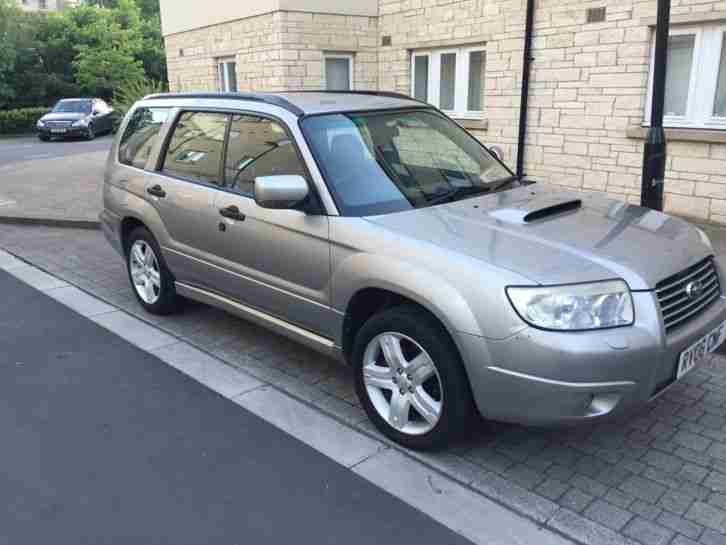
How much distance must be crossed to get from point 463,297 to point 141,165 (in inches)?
133

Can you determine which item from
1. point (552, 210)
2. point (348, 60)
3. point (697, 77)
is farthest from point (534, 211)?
point (348, 60)

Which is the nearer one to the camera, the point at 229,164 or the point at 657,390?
the point at 657,390

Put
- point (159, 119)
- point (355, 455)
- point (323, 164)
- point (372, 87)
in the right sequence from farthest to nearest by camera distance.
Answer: point (372, 87)
point (159, 119)
point (323, 164)
point (355, 455)

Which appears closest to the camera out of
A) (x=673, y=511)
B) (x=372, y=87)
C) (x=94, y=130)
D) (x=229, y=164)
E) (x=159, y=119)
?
(x=673, y=511)

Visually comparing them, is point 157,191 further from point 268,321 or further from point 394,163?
point 394,163

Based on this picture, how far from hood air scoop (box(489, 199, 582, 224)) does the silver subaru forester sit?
14 millimetres

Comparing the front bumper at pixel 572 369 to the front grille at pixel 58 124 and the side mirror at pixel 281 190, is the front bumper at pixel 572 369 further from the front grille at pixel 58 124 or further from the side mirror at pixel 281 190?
the front grille at pixel 58 124

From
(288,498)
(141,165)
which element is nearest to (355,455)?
(288,498)

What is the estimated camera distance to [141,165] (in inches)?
213

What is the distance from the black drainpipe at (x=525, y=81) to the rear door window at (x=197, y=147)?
477cm

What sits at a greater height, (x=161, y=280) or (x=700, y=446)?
(x=161, y=280)

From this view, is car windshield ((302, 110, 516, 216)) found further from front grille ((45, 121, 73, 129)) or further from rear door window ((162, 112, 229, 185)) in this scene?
front grille ((45, 121, 73, 129))

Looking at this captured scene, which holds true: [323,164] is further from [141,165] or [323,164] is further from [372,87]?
[372,87]

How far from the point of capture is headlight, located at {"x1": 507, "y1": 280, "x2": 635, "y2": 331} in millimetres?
2947
